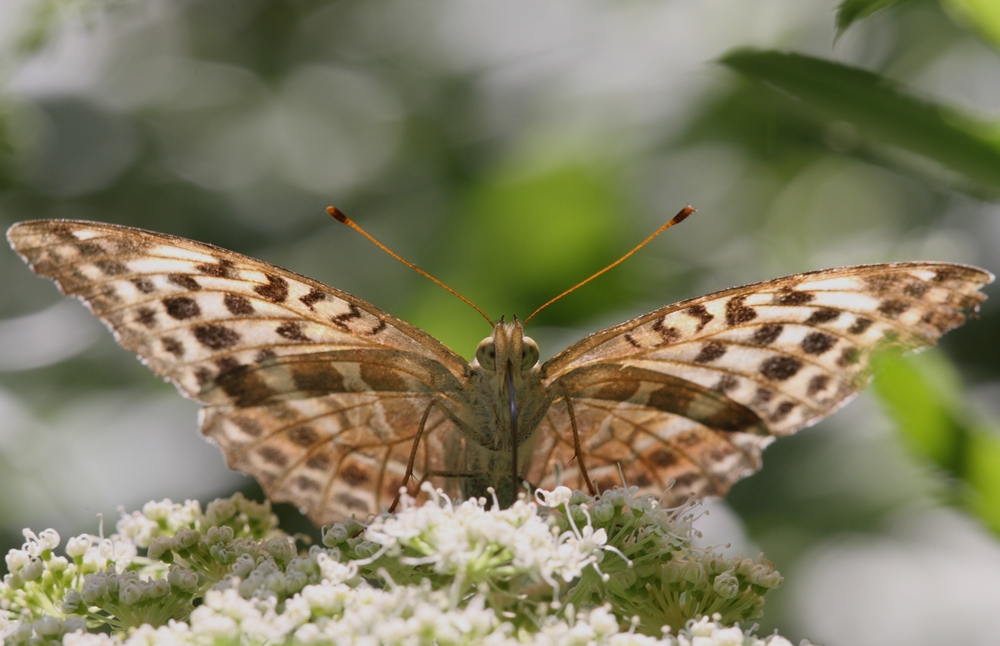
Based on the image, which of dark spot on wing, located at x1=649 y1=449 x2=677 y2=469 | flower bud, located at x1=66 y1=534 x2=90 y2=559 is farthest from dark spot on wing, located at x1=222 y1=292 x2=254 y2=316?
dark spot on wing, located at x1=649 y1=449 x2=677 y2=469

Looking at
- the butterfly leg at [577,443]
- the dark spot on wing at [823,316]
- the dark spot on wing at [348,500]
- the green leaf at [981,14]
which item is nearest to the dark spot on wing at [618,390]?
the butterfly leg at [577,443]

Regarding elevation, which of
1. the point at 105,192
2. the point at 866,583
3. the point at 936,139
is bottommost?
the point at 866,583

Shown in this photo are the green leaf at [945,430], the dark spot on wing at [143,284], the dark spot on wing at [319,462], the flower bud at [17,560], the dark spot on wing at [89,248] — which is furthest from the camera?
the dark spot on wing at [319,462]

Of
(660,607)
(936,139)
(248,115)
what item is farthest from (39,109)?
(936,139)

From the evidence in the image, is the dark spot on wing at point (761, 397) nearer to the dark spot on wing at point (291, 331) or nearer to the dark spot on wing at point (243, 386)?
the dark spot on wing at point (291, 331)

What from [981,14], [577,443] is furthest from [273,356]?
[981,14]

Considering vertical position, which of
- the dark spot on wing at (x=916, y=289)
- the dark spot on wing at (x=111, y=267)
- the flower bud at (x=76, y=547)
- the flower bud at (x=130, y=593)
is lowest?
the flower bud at (x=130, y=593)

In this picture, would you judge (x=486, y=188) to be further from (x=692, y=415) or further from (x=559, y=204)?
(x=692, y=415)

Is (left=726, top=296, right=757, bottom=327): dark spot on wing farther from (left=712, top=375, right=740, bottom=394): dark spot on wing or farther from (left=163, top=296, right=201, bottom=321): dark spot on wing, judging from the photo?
(left=163, top=296, right=201, bottom=321): dark spot on wing
